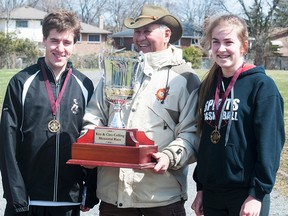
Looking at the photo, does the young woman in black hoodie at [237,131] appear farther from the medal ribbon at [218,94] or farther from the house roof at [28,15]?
the house roof at [28,15]

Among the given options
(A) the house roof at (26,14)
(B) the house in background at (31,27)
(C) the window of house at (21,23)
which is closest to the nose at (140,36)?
(B) the house in background at (31,27)

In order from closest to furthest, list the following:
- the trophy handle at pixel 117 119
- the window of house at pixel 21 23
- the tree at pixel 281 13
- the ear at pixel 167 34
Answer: the trophy handle at pixel 117 119
the ear at pixel 167 34
the tree at pixel 281 13
the window of house at pixel 21 23

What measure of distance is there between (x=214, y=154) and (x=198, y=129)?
32 cm

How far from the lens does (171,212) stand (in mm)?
3957

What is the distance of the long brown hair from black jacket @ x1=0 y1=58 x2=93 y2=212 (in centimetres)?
88

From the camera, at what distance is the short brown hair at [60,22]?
396 centimetres

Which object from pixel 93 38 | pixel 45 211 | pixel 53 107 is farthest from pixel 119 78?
pixel 93 38

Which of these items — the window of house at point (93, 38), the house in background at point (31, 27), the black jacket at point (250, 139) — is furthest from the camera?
the window of house at point (93, 38)

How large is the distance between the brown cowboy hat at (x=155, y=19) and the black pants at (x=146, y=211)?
50.5 inches

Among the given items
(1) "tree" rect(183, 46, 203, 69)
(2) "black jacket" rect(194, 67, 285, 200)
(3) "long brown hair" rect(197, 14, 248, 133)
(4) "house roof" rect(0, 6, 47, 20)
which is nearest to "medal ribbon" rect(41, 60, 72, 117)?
(3) "long brown hair" rect(197, 14, 248, 133)

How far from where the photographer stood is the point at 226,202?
141 inches

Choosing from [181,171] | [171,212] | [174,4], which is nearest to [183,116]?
[181,171]

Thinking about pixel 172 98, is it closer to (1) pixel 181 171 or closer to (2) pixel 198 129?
(2) pixel 198 129

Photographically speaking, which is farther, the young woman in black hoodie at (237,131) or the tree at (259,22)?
the tree at (259,22)
